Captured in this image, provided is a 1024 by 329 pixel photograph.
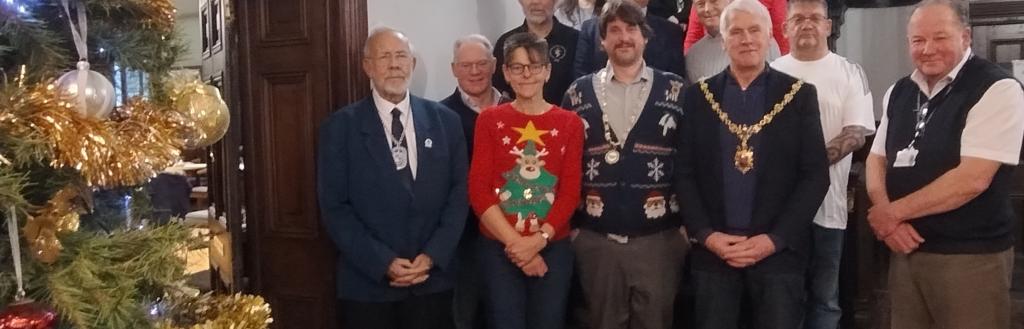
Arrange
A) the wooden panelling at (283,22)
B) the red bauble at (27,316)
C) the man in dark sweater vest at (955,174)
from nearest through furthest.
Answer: the red bauble at (27,316)
the man in dark sweater vest at (955,174)
the wooden panelling at (283,22)

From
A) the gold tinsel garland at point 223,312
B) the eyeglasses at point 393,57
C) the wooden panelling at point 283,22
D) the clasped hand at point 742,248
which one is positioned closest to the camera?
the gold tinsel garland at point 223,312

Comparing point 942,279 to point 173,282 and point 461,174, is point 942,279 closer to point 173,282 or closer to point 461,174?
point 461,174

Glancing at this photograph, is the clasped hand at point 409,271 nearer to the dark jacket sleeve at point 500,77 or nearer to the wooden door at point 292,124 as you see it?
the wooden door at point 292,124

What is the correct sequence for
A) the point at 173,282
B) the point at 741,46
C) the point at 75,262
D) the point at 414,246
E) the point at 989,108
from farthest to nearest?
1. the point at 414,246
2. the point at 741,46
3. the point at 989,108
4. the point at 173,282
5. the point at 75,262

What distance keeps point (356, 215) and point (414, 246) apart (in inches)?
7.9

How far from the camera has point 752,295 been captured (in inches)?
96.5

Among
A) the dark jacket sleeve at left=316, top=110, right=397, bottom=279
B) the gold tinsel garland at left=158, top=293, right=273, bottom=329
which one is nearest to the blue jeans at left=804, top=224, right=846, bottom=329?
the dark jacket sleeve at left=316, top=110, right=397, bottom=279

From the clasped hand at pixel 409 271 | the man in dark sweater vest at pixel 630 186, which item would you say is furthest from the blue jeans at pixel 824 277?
the clasped hand at pixel 409 271

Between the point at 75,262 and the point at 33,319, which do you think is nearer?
the point at 33,319

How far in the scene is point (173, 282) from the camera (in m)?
1.66

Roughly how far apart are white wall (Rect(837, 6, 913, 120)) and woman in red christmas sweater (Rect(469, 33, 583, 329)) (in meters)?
2.78

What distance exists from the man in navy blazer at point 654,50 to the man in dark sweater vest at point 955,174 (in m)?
0.84

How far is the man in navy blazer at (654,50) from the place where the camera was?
3029 mm

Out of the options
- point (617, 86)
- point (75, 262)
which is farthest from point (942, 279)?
point (75, 262)
